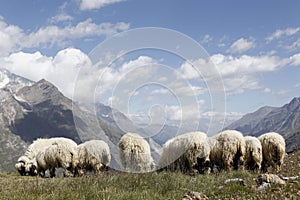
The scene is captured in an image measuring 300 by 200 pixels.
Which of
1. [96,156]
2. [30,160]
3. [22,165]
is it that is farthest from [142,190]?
[22,165]

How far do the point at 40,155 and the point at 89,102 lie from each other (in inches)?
279

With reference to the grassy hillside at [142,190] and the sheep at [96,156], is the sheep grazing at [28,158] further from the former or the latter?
the grassy hillside at [142,190]

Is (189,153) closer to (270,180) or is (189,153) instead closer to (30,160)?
(270,180)

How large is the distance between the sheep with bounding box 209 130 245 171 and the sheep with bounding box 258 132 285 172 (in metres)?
1.73

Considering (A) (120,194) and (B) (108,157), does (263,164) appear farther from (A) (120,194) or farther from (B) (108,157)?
(A) (120,194)

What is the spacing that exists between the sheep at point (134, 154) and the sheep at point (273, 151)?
6.33m

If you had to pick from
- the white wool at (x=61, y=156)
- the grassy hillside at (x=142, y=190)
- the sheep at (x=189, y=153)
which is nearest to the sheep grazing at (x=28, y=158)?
the white wool at (x=61, y=156)

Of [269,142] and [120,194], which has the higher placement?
[269,142]

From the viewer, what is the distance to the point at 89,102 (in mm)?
18438

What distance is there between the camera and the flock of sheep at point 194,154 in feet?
58.1

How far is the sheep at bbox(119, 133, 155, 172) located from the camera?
58.2ft

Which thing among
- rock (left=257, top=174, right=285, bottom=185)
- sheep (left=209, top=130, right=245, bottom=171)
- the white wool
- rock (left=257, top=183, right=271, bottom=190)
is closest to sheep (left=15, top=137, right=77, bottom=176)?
the white wool

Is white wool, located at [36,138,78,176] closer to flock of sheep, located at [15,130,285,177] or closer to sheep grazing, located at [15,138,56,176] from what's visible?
flock of sheep, located at [15,130,285,177]

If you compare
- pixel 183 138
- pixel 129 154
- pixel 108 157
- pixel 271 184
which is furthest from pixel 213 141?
pixel 271 184
